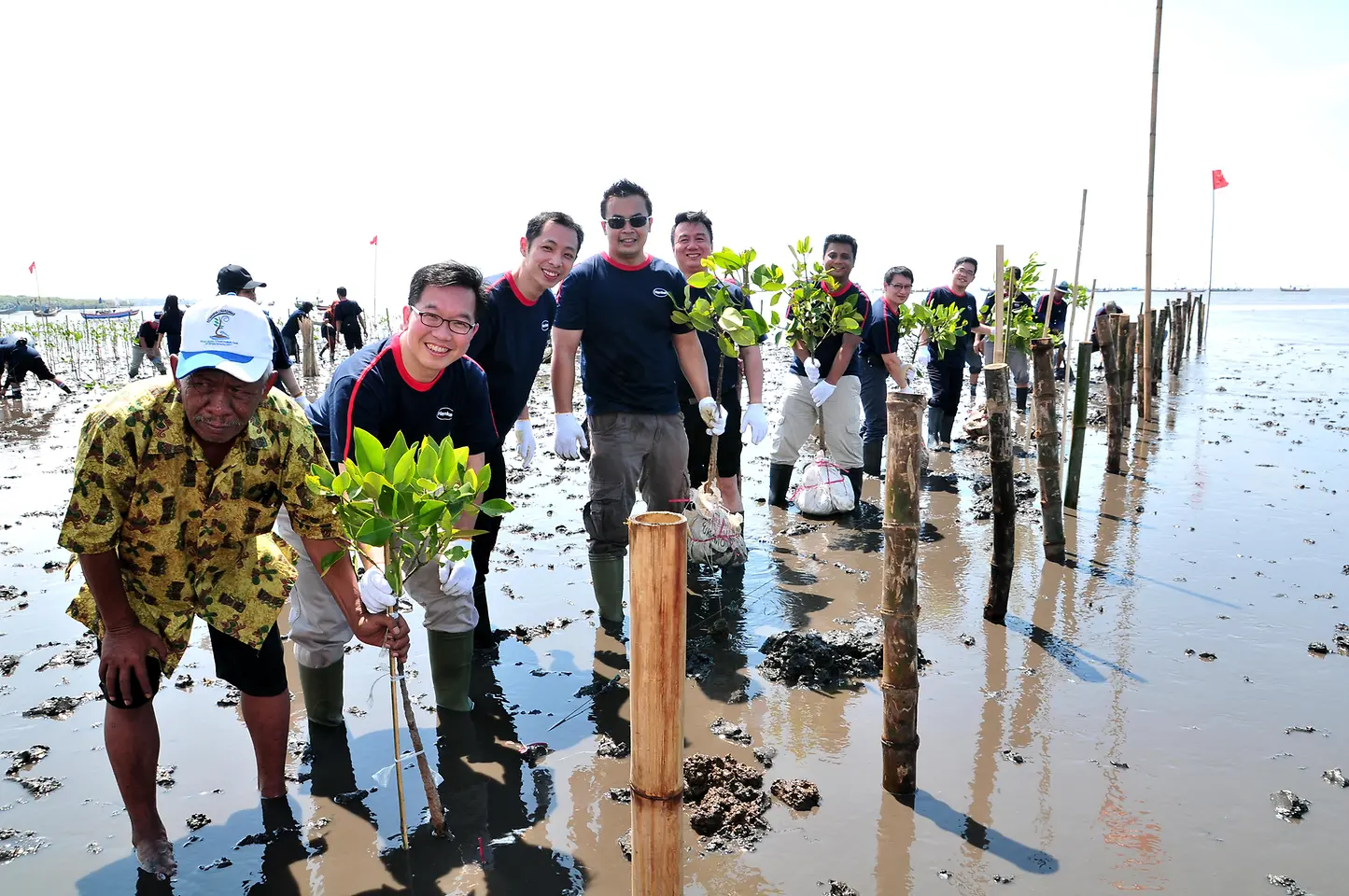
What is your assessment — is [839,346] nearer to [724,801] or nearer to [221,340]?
[724,801]

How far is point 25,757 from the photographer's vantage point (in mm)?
3252

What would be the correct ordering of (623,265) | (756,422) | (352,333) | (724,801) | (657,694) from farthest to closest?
(352,333)
(756,422)
(623,265)
(724,801)
(657,694)

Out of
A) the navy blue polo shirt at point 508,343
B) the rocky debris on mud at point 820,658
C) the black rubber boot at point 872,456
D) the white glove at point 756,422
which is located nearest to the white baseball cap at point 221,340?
the navy blue polo shirt at point 508,343

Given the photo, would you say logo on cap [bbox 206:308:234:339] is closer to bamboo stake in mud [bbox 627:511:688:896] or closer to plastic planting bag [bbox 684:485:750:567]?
bamboo stake in mud [bbox 627:511:688:896]

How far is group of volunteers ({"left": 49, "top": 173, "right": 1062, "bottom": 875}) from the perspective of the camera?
2.31 meters

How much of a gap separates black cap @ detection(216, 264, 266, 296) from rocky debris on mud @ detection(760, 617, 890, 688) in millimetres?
4085

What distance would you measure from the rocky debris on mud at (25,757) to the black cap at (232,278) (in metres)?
2.99

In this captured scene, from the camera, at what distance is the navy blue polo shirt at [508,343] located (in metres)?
4.06

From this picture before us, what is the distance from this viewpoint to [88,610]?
2484 mm

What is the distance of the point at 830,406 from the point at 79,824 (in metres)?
5.21

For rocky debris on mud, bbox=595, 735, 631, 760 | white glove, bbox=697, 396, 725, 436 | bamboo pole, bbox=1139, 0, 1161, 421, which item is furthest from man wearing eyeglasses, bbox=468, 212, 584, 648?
bamboo pole, bbox=1139, 0, 1161, 421

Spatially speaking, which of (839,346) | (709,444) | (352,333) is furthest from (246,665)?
(352,333)

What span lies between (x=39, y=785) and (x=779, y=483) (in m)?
5.20

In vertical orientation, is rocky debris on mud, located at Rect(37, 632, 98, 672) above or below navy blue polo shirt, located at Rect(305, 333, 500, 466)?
below
